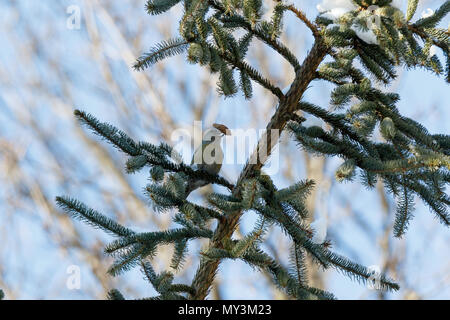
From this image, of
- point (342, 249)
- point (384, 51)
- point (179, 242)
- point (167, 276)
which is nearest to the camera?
point (167, 276)

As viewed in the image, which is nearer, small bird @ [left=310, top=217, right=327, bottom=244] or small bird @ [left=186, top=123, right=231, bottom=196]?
small bird @ [left=310, top=217, right=327, bottom=244]

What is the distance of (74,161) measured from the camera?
916cm

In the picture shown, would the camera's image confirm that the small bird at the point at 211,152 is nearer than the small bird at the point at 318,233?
No

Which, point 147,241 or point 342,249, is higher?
point 342,249

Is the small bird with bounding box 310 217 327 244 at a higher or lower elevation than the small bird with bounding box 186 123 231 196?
Answer: lower

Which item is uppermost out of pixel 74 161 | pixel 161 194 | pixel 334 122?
pixel 74 161

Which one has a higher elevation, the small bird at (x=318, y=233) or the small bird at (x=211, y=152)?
the small bird at (x=211, y=152)

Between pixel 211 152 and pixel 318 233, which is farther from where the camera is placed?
pixel 211 152

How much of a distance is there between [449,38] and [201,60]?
2.87 feet

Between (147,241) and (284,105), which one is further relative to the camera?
(284,105)

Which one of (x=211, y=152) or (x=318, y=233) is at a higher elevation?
(x=211, y=152)
